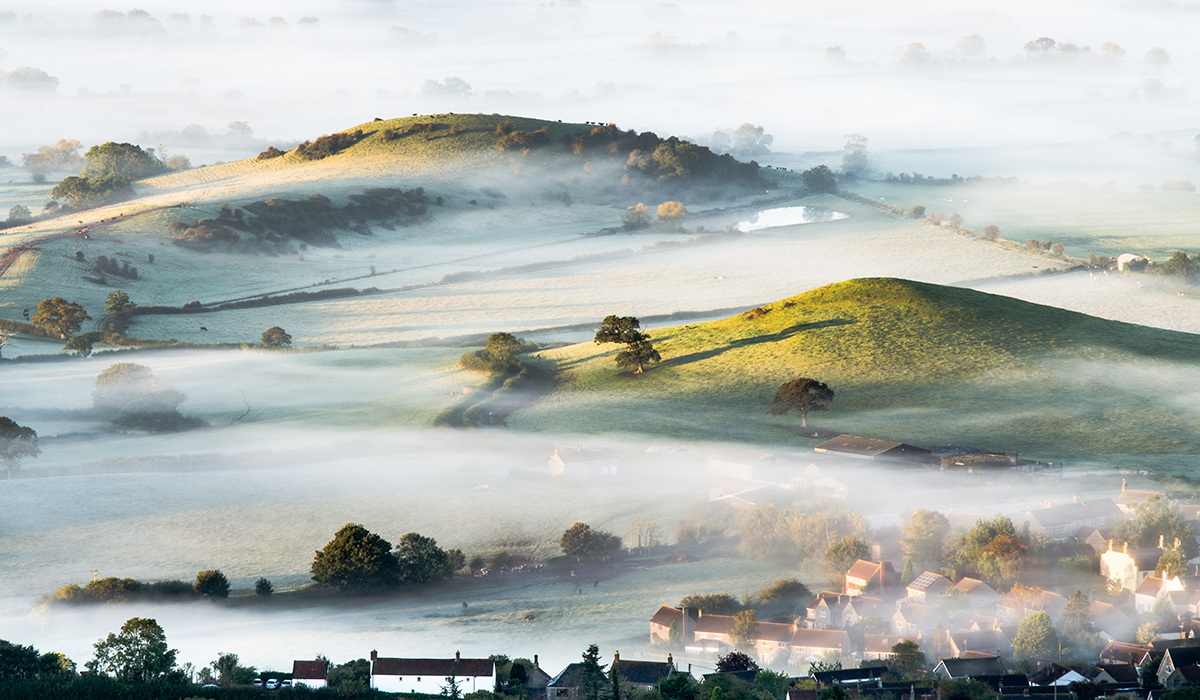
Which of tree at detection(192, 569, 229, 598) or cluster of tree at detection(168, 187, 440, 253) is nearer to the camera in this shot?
tree at detection(192, 569, 229, 598)

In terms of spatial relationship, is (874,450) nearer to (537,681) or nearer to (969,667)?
(969,667)

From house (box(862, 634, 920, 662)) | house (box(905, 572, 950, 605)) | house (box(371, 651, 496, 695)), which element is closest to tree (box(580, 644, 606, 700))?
house (box(371, 651, 496, 695))

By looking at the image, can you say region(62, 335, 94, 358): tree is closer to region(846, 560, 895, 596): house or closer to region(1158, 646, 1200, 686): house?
region(846, 560, 895, 596): house

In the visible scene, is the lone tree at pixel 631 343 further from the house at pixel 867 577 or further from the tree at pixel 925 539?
the house at pixel 867 577

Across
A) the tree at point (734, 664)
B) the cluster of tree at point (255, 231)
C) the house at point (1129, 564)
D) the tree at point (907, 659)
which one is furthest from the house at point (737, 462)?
the cluster of tree at point (255, 231)

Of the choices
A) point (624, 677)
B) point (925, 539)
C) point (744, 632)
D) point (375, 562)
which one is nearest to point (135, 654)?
point (375, 562)

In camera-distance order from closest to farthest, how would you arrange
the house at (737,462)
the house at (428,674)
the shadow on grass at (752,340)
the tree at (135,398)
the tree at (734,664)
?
the house at (428,674) < the tree at (734,664) < the house at (737,462) < the tree at (135,398) < the shadow on grass at (752,340)
